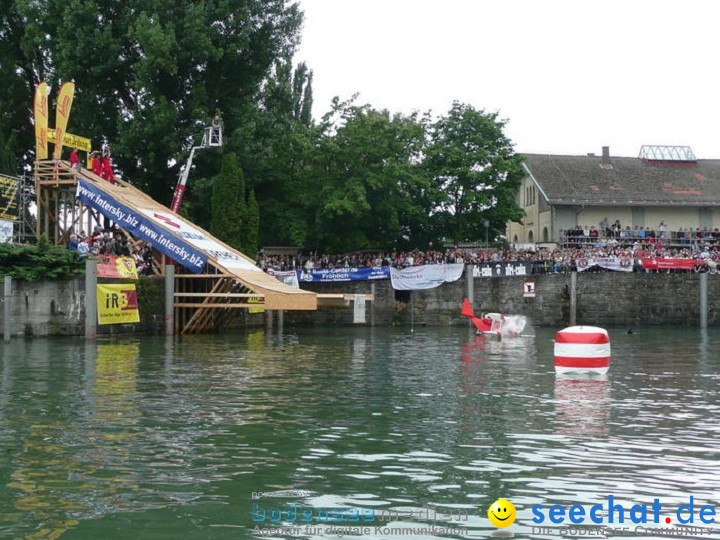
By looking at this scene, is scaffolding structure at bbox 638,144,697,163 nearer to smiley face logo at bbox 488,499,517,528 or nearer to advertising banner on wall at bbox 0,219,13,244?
advertising banner on wall at bbox 0,219,13,244

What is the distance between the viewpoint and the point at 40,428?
14320mm

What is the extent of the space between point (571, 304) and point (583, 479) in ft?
134

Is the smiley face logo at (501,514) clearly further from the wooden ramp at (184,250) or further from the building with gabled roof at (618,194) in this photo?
the building with gabled roof at (618,194)

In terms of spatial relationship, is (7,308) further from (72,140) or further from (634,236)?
(634,236)

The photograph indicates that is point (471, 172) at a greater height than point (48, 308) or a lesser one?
greater

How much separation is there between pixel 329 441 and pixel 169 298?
26.8 metres

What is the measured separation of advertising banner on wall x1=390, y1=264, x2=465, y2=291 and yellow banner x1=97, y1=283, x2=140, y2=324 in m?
17.5

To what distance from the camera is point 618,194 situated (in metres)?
66.0

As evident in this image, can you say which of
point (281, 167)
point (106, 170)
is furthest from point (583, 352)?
point (281, 167)

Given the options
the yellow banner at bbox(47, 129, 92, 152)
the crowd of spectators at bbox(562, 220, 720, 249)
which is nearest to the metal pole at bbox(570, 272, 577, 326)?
the crowd of spectators at bbox(562, 220, 720, 249)

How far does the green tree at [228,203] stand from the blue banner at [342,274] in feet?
19.6

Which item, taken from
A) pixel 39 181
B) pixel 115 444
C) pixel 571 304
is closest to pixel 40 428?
pixel 115 444

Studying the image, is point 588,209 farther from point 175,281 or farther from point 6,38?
point 6,38

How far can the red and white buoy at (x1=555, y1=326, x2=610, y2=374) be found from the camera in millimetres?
22219
